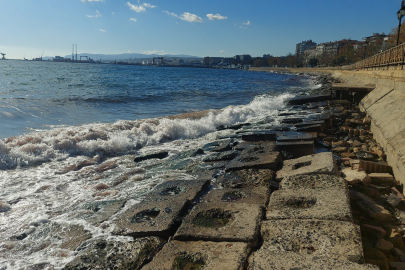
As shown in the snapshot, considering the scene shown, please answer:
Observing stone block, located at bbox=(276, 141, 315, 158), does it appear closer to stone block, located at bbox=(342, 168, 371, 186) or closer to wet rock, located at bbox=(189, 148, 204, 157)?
stone block, located at bbox=(342, 168, 371, 186)

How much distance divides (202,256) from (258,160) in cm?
279

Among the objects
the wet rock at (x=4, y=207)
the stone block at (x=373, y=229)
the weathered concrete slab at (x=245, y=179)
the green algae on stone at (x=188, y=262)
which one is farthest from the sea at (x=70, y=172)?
the stone block at (x=373, y=229)

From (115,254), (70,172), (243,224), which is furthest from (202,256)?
(70,172)

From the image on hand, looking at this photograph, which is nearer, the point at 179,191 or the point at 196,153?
the point at 179,191

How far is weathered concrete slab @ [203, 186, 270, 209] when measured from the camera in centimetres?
371

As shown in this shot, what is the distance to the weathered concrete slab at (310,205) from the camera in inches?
112

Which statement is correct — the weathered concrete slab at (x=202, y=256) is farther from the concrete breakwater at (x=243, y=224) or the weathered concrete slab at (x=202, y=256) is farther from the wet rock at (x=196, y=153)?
the wet rock at (x=196, y=153)

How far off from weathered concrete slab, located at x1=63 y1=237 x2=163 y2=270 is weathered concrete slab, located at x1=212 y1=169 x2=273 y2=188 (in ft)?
5.70

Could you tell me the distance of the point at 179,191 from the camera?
4285mm

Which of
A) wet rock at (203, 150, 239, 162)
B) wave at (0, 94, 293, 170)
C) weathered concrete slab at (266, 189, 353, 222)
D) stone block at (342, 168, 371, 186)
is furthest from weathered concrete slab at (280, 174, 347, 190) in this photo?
wave at (0, 94, 293, 170)

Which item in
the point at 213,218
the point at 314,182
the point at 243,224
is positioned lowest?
the point at 213,218

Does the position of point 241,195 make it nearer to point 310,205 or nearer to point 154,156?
point 310,205

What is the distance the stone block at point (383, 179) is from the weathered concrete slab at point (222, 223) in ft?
6.60

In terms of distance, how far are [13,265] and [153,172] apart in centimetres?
299
